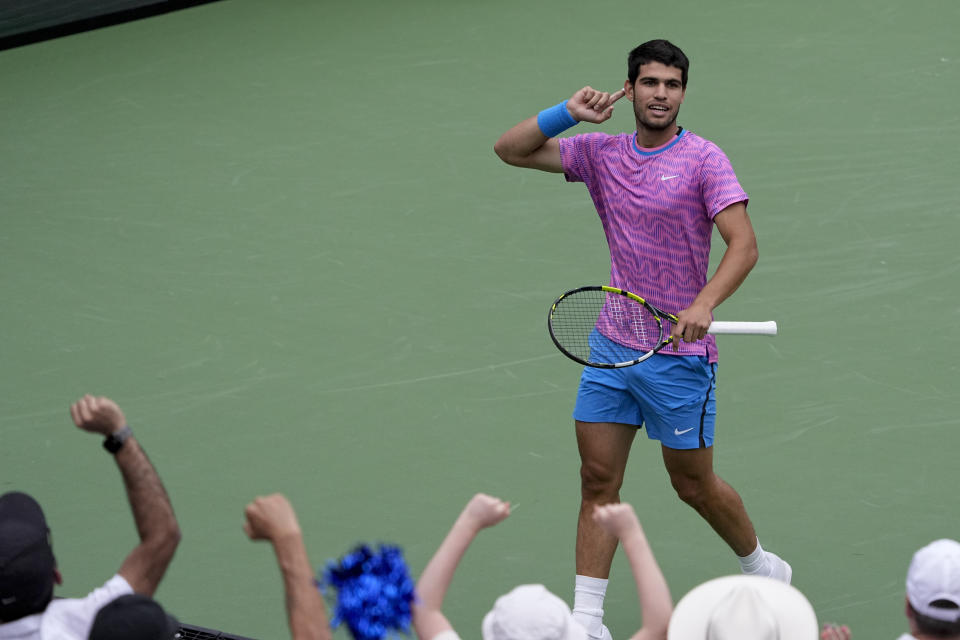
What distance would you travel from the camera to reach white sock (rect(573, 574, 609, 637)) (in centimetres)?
550

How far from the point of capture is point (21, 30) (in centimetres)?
1182

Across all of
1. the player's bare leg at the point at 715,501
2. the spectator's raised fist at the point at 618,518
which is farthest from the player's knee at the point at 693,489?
the spectator's raised fist at the point at 618,518

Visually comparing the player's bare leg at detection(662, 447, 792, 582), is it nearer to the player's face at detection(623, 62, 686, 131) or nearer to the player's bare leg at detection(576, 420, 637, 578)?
the player's bare leg at detection(576, 420, 637, 578)

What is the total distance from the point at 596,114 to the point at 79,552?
2.98 m

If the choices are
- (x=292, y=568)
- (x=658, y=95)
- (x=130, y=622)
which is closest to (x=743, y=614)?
(x=292, y=568)

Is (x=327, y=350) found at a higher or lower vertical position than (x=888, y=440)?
higher

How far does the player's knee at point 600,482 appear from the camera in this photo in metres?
5.59

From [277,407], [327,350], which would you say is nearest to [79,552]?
[277,407]

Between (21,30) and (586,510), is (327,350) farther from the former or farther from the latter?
(21,30)

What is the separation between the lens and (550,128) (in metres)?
5.76

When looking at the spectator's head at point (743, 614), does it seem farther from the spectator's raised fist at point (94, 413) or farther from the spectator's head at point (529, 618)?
the spectator's raised fist at point (94, 413)

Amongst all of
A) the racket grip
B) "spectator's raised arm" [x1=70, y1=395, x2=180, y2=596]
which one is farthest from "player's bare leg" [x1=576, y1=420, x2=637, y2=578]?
"spectator's raised arm" [x1=70, y1=395, x2=180, y2=596]

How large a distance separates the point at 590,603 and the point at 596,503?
39 cm

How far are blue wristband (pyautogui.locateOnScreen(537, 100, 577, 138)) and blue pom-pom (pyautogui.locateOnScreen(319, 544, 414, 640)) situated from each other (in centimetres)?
264
